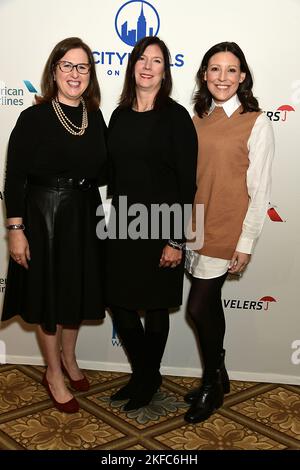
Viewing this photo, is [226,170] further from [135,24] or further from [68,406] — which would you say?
[68,406]

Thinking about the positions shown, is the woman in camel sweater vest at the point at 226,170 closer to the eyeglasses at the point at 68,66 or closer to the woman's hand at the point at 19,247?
the eyeglasses at the point at 68,66

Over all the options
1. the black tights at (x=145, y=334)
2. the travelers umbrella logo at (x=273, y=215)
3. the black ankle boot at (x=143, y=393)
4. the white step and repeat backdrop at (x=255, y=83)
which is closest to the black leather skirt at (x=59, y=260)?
the black tights at (x=145, y=334)

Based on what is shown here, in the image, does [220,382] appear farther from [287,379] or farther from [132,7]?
[132,7]

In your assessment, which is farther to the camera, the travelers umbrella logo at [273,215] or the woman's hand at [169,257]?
the travelers umbrella logo at [273,215]

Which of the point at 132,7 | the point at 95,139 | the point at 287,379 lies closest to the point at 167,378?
the point at 287,379

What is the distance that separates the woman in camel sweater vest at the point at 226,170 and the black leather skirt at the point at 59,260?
18.3 inches

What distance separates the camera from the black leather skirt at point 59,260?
230 centimetres

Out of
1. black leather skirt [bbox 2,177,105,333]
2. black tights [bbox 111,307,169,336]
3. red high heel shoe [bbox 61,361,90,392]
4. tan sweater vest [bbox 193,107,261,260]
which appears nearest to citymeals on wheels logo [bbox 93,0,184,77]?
tan sweater vest [bbox 193,107,261,260]

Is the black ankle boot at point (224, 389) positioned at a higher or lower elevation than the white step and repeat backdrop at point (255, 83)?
lower

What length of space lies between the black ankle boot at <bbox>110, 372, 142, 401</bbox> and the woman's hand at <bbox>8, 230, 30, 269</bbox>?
2.56 feet

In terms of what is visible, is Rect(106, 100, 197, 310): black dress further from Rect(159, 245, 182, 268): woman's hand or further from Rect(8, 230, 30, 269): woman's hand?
Rect(8, 230, 30, 269): woman's hand

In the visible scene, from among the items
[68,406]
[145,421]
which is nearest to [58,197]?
[68,406]

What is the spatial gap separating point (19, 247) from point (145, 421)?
0.99 meters

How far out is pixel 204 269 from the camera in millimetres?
2389
